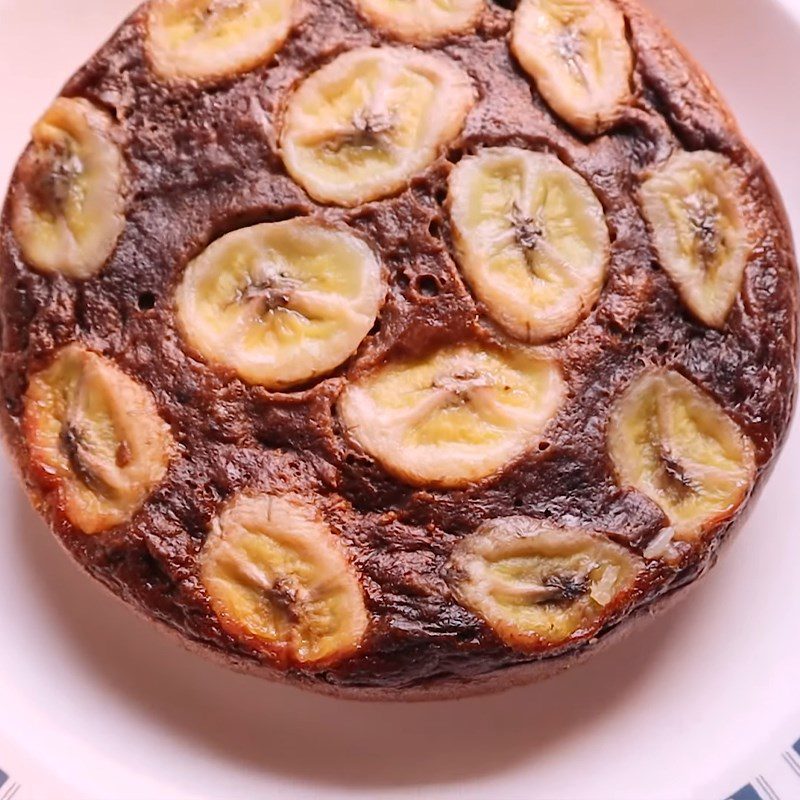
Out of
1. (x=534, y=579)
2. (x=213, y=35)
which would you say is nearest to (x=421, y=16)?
(x=213, y=35)

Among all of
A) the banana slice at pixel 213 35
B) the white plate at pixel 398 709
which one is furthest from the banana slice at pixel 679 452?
the banana slice at pixel 213 35

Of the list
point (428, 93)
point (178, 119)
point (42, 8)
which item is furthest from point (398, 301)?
point (42, 8)

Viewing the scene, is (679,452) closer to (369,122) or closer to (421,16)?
(369,122)

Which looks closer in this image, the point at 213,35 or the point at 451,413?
the point at 451,413

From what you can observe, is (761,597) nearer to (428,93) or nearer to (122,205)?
(428,93)

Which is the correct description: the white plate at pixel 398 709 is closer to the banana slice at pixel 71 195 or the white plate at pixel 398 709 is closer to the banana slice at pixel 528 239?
the banana slice at pixel 71 195

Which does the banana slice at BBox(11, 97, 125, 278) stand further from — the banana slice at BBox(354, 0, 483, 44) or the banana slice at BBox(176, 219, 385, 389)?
the banana slice at BBox(354, 0, 483, 44)
